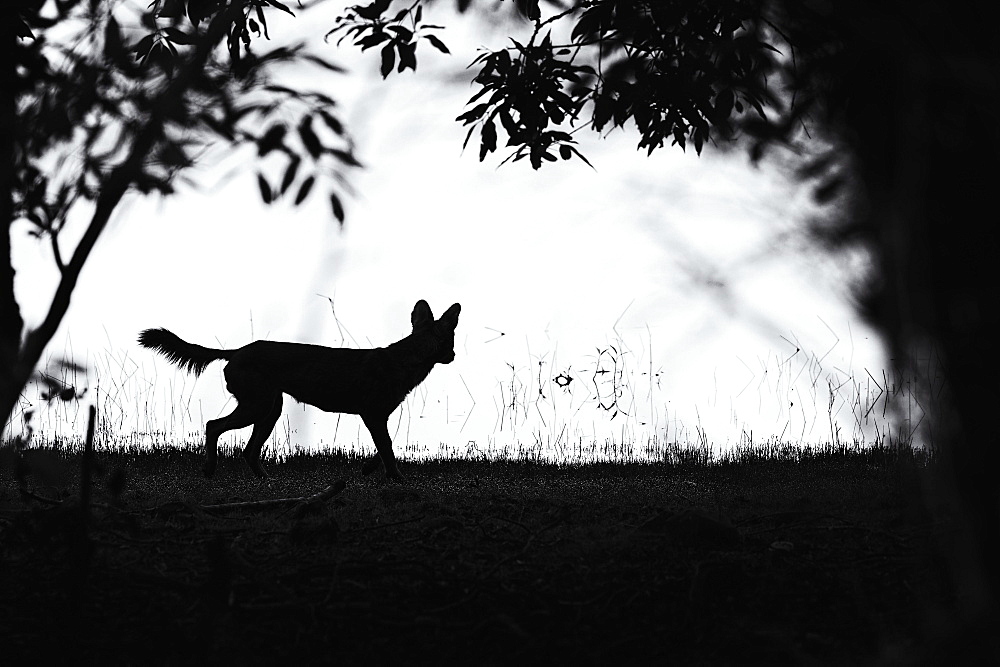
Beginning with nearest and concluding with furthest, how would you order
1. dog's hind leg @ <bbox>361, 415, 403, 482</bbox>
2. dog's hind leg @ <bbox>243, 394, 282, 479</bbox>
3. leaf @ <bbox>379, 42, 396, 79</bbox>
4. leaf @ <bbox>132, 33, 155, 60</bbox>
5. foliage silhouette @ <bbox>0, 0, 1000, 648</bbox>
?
foliage silhouette @ <bbox>0, 0, 1000, 648</bbox>, leaf @ <bbox>132, 33, 155, 60</bbox>, leaf @ <bbox>379, 42, 396, 79</bbox>, dog's hind leg @ <bbox>361, 415, 403, 482</bbox>, dog's hind leg @ <bbox>243, 394, 282, 479</bbox>

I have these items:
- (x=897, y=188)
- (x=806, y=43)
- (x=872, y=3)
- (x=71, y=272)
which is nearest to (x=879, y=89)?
(x=806, y=43)

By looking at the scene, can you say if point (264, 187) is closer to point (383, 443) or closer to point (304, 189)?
point (304, 189)

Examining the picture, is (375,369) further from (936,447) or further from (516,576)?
(936,447)

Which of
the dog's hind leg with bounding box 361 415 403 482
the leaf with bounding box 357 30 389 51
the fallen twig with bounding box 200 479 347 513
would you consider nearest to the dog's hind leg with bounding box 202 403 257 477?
the dog's hind leg with bounding box 361 415 403 482

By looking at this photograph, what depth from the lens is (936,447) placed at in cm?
157

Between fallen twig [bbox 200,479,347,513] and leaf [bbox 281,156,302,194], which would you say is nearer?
leaf [bbox 281,156,302,194]

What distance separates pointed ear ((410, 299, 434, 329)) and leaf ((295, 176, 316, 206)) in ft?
16.6

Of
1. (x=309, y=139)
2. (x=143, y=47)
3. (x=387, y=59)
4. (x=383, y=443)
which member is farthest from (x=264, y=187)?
(x=383, y=443)

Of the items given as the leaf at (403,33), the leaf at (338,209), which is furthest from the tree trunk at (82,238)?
the leaf at (403,33)

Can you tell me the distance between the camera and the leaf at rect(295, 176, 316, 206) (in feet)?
9.53

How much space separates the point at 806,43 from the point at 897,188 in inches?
56.5

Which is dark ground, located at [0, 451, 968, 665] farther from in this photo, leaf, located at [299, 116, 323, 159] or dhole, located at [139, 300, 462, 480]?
dhole, located at [139, 300, 462, 480]

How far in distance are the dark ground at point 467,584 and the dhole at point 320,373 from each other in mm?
2574

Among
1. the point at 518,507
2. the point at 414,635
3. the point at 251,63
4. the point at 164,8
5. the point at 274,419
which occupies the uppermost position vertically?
the point at 164,8
